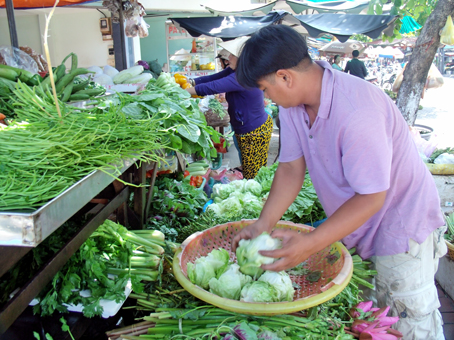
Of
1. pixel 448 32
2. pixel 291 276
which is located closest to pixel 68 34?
pixel 448 32

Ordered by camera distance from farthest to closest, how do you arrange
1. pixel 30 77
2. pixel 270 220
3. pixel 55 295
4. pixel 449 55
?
pixel 449 55
pixel 30 77
pixel 270 220
pixel 55 295

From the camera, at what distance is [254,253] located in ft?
5.35

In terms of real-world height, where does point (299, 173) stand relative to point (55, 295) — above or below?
above

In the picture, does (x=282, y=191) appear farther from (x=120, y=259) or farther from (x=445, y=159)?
(x=445, y=159)

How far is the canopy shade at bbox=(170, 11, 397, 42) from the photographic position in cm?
716

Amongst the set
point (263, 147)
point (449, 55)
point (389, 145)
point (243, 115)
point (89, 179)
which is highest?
point (389, 145)

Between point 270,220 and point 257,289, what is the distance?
0.42m

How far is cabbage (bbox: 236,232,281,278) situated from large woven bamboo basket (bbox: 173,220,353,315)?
21 centimetres

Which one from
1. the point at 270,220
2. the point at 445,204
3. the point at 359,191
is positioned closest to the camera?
the point at 359,191

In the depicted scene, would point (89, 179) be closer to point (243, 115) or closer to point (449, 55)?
point (243, 115)

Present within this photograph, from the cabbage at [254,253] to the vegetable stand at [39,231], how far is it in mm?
737

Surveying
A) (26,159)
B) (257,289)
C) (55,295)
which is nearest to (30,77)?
(26,159)

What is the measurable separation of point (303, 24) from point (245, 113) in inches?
158

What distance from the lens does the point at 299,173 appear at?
78.5 inches
